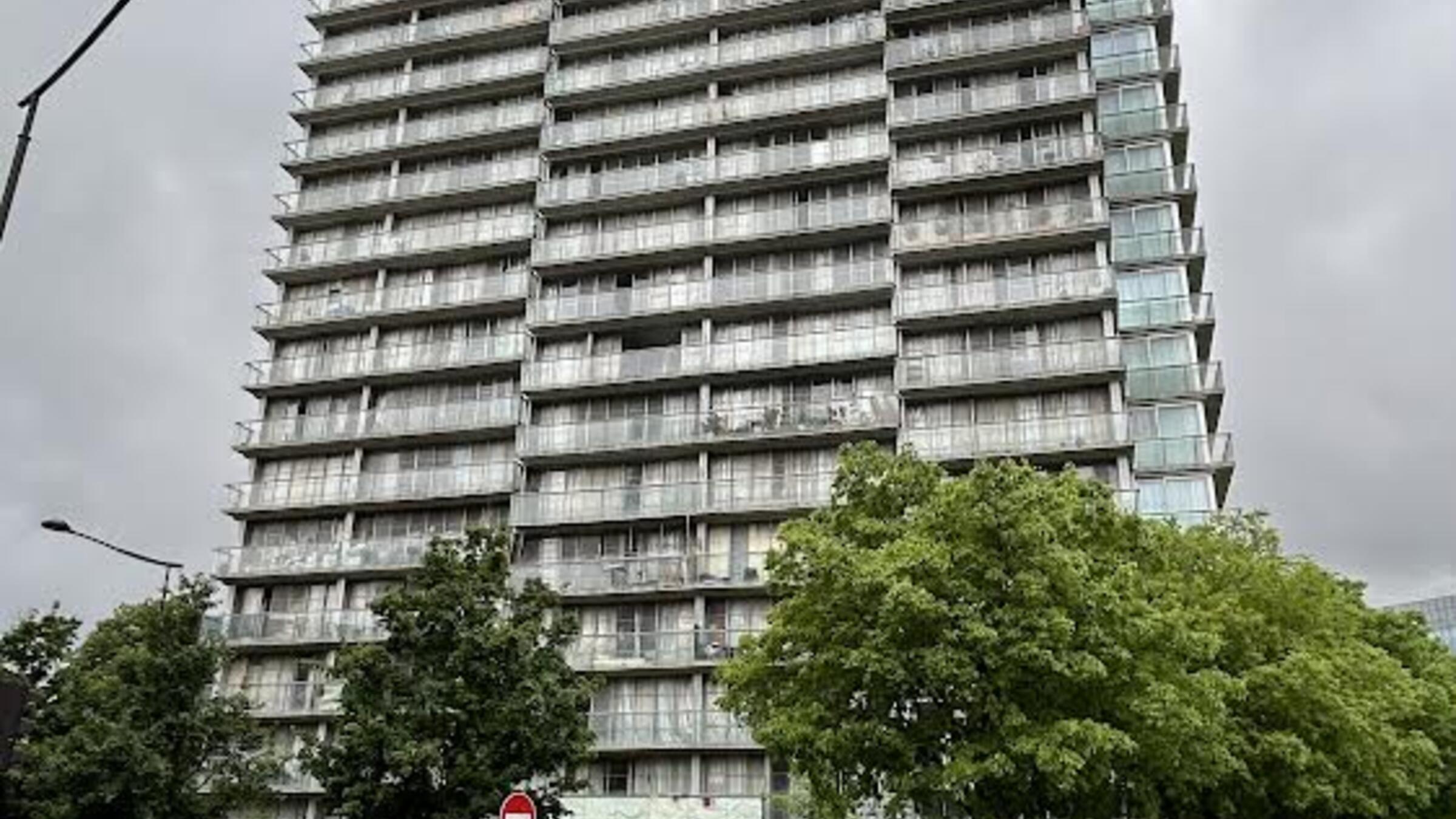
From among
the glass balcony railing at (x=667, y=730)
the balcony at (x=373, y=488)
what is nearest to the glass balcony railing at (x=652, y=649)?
the glass balcony railing at (x=667, y=730)

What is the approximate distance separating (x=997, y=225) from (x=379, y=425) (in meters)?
24.6

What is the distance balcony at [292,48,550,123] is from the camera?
177 ft

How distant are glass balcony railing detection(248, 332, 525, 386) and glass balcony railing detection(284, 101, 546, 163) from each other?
9.66 m

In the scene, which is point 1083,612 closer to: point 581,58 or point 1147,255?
point 1147,255

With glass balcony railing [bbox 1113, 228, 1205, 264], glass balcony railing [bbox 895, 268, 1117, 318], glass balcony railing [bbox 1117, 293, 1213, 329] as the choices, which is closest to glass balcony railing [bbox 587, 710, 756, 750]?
glass balcony railing [bbox 895, 268, 1117, 318]

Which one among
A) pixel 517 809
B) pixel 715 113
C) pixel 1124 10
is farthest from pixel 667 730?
pixel 1124 10

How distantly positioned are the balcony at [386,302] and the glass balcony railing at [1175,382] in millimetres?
23197

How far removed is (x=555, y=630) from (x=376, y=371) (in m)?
22.9

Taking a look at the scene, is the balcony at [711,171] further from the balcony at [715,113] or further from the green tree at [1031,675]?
the green tree at [1031,675]

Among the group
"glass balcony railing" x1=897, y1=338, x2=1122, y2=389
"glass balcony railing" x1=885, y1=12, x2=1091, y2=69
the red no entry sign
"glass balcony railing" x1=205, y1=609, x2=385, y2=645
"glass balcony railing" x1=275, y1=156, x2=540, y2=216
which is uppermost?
"glass balcony railing" x1=885, y1=12, x2=1091, y2=69

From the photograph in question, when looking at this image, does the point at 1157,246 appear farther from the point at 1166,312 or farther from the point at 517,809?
the point at 517,809

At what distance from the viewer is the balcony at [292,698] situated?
142 ft

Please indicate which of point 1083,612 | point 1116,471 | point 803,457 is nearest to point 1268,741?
point 1083,612

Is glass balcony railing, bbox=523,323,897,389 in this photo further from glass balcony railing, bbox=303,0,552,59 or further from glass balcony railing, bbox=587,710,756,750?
glass balcony railing, bbox=303,0,552,59
